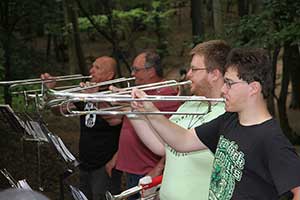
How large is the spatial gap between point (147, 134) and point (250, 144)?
3.47 ft

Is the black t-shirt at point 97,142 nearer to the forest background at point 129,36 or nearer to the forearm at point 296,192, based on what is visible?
the forest background at point 129,36

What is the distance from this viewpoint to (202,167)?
10.0 ft

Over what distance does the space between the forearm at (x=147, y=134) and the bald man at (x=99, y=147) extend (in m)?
1.43

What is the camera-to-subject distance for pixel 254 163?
7.55ft

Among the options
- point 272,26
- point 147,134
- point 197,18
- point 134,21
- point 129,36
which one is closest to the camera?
point 147,134

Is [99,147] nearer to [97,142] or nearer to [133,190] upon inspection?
[97,142]

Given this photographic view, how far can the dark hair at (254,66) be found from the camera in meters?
2.38

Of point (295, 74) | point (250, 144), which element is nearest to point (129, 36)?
point (295, 74)

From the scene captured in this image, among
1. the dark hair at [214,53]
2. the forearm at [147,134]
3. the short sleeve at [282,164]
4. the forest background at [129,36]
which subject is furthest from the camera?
the forest background at [129,36]

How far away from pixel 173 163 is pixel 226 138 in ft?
2.34

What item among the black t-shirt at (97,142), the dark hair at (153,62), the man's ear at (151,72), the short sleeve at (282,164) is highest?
the dark hair at (153,62)

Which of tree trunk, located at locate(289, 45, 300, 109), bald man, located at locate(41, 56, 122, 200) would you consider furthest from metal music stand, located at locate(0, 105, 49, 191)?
tree trunk, located at locate(289, 45, 300, 109)

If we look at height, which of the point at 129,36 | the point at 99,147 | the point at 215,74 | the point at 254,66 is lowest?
the point at 99,147

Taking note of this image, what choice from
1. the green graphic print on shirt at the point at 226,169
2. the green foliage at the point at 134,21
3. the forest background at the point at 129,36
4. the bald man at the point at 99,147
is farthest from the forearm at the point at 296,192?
the green foliage at the point at 134,21
